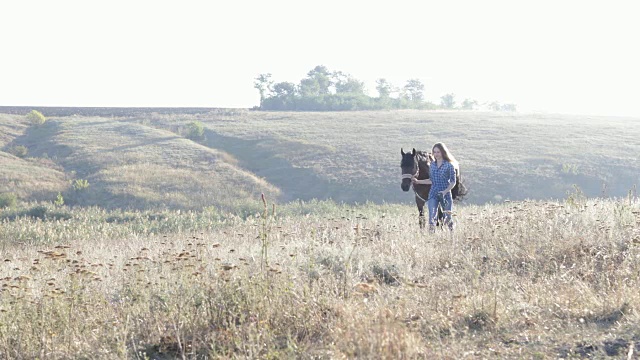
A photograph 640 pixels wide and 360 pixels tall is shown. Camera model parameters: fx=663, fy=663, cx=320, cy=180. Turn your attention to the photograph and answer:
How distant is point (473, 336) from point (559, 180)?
34825mm

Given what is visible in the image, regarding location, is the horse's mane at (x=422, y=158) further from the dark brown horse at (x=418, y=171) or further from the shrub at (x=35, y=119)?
the shrub at (x=35, y=119)

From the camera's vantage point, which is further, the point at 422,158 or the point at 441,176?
the point at 422,158

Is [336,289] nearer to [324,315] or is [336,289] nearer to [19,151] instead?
[324,315]

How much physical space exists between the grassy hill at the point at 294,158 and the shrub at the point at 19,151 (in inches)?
19.2

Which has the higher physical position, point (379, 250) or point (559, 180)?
point (379, 250)

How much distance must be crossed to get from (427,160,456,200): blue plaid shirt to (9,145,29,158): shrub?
43.0m

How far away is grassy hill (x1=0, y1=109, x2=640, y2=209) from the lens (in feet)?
120

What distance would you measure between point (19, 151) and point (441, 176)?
144ft

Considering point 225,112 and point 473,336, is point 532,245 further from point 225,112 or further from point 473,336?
point 225,112

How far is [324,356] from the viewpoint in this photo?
4902 millimetres

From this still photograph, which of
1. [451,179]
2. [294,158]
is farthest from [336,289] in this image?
[294,158]

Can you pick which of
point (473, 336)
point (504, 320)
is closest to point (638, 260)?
point (504, 320)

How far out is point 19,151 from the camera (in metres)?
48.4

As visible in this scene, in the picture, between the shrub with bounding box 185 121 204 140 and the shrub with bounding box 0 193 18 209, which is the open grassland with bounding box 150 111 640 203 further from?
the shrub with bounding box 0 193 18 209
